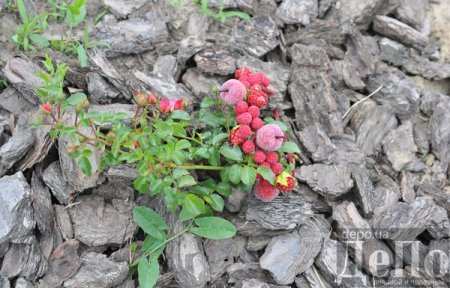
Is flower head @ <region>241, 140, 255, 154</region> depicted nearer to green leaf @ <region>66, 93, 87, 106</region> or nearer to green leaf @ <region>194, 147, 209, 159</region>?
green leaf @ <region>194, 147, 209, 159</region>

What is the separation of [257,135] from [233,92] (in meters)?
0.20

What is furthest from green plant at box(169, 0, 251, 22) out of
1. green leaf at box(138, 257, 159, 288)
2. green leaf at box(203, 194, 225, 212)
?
green leaf at box(138, 257, 159, 288)

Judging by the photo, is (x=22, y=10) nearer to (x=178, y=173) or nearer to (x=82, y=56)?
(x=82, y=56)

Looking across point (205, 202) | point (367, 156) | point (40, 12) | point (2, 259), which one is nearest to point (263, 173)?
point (205, 202)

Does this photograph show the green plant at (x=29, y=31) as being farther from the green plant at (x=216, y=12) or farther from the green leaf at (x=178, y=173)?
the green leaf at (x=178, y=173)

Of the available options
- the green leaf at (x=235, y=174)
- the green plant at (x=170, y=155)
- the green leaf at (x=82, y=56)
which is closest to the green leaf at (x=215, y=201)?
the green plant at (x=170, y=155)

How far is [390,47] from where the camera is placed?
9.08 feet

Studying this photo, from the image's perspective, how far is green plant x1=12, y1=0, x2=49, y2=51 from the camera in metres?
2.39

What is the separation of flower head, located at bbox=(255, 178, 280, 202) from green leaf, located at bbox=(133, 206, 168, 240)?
41 cm

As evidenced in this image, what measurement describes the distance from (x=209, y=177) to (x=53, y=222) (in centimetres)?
68

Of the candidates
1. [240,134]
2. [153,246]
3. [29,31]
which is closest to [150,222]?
[153,246]

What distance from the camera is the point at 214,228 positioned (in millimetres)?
2064

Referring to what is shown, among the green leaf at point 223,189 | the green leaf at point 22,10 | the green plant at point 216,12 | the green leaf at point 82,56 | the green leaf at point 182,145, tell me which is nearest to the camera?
the green leaf at point 182,145

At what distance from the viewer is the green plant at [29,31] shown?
7.84 ft
